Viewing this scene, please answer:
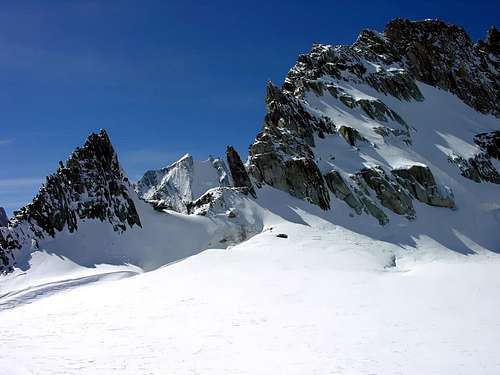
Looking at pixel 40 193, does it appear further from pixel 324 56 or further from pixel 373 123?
pixel 324 56

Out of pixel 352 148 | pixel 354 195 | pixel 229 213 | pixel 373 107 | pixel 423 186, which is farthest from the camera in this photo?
pixel 373 107

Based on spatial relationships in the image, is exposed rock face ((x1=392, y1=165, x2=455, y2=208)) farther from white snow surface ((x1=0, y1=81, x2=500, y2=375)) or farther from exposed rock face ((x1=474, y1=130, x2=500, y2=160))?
exposed rock face ((x1=474, y1=130, x2=500, y2=160))

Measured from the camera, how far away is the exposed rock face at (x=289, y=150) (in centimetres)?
5844

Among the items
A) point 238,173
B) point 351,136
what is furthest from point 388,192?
point 238,173

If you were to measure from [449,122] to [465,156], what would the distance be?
1225 cm

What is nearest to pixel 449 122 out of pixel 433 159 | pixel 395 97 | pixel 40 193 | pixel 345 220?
pixel 395 97

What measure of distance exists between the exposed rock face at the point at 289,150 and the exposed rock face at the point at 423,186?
12.2 meters

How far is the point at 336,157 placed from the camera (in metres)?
63.9

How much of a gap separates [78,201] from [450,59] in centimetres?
8490

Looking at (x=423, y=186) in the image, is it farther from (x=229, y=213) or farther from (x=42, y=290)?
(x=42, y=290)

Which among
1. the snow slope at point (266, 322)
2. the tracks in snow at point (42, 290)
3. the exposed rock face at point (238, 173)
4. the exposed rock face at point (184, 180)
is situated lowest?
the snow slope at point (266, 322)

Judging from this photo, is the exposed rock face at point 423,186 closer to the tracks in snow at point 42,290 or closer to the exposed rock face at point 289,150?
the exposed rock face at point 289,150

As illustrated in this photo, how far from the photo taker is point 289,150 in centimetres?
6175

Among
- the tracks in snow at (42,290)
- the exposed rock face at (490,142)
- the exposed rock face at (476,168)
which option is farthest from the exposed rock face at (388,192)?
the tracks in snow at (42,290)
